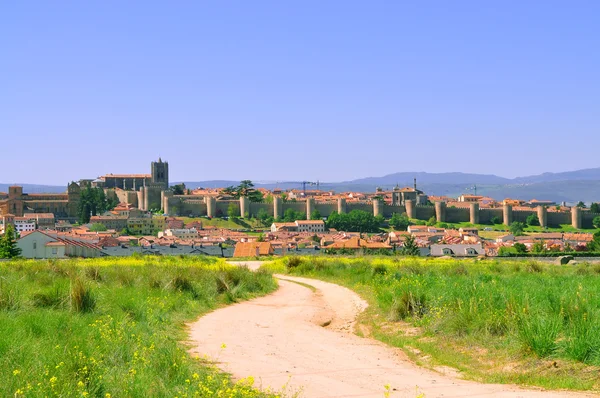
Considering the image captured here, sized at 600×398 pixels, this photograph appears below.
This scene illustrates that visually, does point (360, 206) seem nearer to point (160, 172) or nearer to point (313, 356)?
point (160, 172)

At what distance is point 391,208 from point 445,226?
41.5 feet

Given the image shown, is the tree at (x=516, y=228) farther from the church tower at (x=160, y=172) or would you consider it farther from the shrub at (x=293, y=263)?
the shrub at (x=293, y=263)

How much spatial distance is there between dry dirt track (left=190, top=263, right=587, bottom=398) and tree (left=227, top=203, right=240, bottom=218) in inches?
3602

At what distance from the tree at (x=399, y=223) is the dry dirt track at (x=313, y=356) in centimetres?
8806

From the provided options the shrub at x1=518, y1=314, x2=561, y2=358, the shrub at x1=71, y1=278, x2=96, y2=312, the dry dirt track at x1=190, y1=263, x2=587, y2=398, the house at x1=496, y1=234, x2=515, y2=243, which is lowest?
the house at x1=496, y1=234, x2=515, y2=243

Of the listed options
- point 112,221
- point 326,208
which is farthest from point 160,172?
point 112,221

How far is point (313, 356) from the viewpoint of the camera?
27.3 feet

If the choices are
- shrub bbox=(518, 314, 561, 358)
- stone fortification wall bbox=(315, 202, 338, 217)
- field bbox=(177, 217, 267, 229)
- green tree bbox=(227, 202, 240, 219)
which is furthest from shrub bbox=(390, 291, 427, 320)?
stone fortification wall bbox=(315, 202, 338, 217)

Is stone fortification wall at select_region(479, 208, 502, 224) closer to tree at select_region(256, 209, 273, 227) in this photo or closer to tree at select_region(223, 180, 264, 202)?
tree at select_region(256, 209, 273, 227)

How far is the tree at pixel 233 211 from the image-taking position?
10444 centimetres

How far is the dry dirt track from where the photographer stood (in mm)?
6750

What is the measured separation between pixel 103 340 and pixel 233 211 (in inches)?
3877

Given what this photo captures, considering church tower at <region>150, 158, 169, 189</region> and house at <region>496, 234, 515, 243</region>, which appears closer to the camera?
house at <region>496, 234, 515, 243</region>

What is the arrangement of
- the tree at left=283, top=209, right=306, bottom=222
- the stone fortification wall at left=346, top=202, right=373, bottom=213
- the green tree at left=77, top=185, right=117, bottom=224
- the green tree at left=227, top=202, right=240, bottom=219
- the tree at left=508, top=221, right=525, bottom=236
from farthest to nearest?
the stone fortification wall at left=346, top=202, right=373, bottom=213
the tree at left=283, top=209, right=306, bottom=222
the green tree at left=227, top=202, right=240, bottom=219
the green tree at left=77, top=185, right=117, bottom=224
the tree at left=508, top=221, right=525, bottom=236
